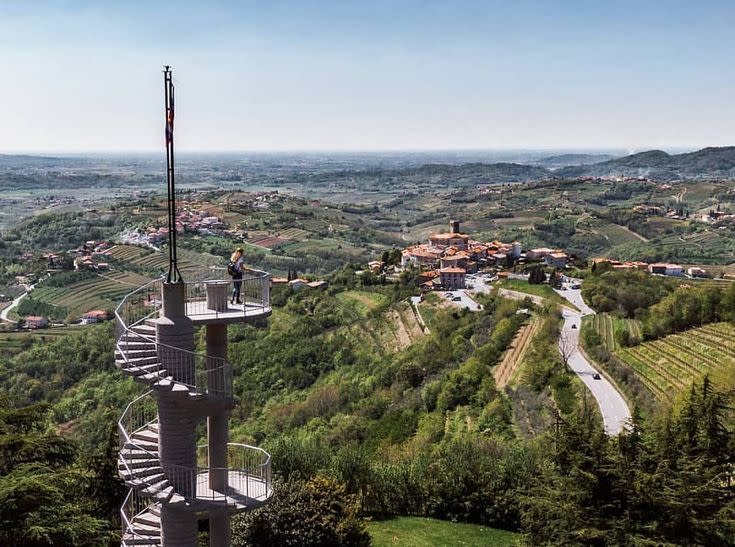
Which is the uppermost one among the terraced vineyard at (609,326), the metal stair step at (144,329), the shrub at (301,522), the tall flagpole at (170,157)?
Answer: the tall flagpole at (170,157)

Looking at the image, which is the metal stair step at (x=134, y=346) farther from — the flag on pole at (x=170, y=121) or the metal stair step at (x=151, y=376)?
the flag on pole at (x=170, y=121)

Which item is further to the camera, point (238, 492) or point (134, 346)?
point (238, 492)

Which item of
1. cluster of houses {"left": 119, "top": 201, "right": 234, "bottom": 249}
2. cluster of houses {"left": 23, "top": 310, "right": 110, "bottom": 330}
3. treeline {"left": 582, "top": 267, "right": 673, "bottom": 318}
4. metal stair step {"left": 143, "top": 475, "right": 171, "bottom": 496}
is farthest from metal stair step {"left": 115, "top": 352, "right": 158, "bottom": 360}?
cluster of houses {"left": 119, "top": 201, "right": 234, "bottom": 249}

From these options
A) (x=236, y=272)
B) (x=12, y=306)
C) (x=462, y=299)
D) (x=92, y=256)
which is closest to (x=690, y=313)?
(x=462, y=299)

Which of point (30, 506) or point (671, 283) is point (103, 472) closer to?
point (30, 506)

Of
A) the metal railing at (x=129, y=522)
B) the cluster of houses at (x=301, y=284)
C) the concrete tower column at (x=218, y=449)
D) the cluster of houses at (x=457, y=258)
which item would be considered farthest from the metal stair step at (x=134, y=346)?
the cluster of houses at (x=301, y=284)

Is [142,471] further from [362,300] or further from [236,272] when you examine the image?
[362,300]
